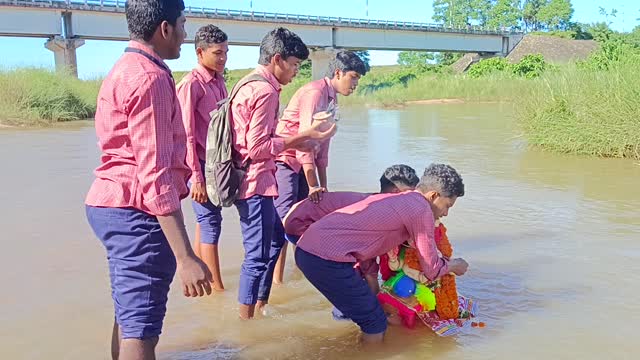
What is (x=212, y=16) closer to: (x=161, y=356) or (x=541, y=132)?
(x=541, y=132)

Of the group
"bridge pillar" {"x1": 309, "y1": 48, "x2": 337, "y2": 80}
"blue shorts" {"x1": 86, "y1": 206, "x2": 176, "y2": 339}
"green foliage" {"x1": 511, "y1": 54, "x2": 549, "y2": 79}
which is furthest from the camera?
"bridge pillar" {"x1": 309, "y1": 48, "x2": 337, "y2": 80}

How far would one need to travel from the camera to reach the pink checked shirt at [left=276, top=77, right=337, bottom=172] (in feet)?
13.6

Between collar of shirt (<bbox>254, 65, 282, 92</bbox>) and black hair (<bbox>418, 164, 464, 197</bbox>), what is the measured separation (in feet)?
3.23

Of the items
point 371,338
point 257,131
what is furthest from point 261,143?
point 371,338

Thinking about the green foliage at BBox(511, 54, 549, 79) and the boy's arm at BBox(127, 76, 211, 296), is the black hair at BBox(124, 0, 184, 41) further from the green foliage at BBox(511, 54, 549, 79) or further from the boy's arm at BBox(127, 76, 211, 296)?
the green foliage at BBox(511, 54, 549, 79)

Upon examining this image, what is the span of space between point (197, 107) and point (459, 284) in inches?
88.1

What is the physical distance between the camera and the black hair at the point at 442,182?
3455mm

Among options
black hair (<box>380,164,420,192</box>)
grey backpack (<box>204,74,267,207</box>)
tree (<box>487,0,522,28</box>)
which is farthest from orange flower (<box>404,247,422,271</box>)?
tree (<box>487,0,522,28</box>)

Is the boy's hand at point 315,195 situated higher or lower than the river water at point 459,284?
higher

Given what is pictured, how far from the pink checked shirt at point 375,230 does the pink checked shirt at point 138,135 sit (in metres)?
1.16

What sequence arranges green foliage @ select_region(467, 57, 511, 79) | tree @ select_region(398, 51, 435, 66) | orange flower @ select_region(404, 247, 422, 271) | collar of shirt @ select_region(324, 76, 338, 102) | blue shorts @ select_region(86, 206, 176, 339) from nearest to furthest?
blue shorts @ select_region(86, 206, 176, 339) → orange flower @ select_region(404, 247, 422, 271) → collar of shirt @ select_region(324, 76, 338, 102) → green foliage @ select_region(467, 57, 511, 79) → tree @ select_region(398, 51, 435, 66)

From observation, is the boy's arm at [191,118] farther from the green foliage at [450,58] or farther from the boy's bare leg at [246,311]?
the green foliage at [450,58]

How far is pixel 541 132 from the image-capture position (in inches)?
433

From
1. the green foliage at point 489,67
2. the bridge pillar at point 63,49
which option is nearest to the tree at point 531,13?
the green foliage at point 489,67
